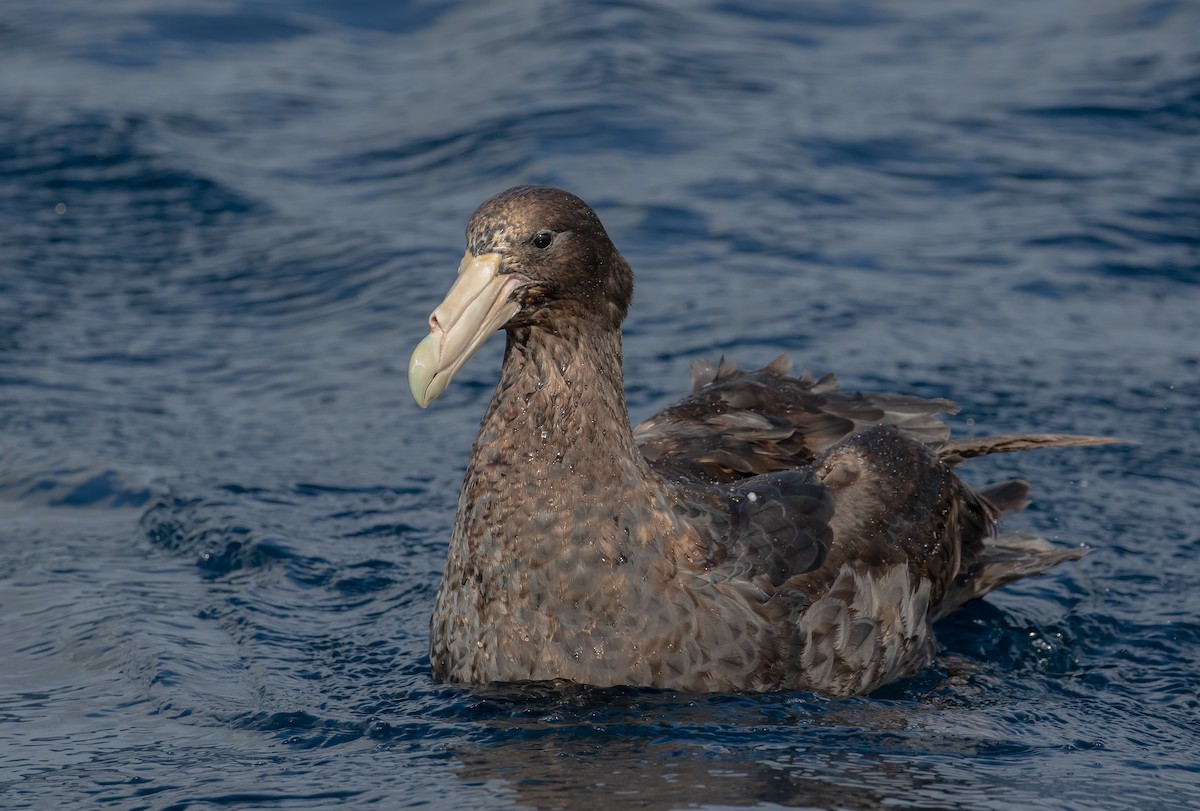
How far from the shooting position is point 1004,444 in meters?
6.82

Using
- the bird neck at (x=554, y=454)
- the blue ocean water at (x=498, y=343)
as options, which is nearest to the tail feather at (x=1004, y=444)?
the blue ocean water at (x=498, y=343)

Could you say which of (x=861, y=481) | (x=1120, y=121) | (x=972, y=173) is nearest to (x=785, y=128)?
(x=972, y=173)

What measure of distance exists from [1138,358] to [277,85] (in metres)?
7.74

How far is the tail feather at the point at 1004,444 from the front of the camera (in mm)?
6809

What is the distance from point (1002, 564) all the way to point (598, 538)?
2.10 meters

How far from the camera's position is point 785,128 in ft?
42.8

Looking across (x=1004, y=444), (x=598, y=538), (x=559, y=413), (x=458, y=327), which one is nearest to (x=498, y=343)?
(x=1004, y=444)

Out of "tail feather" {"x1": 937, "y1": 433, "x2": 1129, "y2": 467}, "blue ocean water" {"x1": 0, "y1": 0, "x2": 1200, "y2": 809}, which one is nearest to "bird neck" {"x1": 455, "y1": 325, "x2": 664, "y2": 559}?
"blue ocean water" {"x1": 0, "y1": 0, "x2": 1200, "y2": 809}

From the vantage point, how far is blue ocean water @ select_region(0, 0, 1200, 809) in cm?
546

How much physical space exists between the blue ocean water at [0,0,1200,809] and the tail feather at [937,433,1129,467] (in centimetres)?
67

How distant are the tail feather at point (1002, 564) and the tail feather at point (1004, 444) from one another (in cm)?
37

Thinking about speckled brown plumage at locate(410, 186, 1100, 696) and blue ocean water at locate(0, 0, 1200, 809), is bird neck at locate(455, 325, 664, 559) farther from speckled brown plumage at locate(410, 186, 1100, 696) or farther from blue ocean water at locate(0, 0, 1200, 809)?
blue ocean water at locate(0, 0, 1200, 809)

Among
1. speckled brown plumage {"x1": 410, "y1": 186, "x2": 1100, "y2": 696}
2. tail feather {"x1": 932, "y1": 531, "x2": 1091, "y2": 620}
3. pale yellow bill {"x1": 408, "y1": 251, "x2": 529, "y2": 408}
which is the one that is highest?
pale yellow bill {"x1": 408, "y1": 251, "x2": 529, "y2": 408}

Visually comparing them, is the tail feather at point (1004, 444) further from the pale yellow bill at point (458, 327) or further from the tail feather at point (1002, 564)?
the pale yellow bill at point (458, 327)
